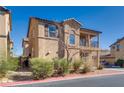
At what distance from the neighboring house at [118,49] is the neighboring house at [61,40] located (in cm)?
1371

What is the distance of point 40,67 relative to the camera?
52.8 feet

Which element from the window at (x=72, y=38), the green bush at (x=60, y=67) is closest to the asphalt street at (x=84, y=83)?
the green bush at (x=60, y=67)

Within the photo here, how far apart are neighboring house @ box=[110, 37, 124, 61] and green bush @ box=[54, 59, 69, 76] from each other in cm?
2378

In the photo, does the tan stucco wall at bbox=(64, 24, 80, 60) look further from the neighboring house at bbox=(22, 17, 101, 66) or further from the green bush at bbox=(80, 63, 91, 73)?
the green bush at bbox=(80, 63, 91, 73)

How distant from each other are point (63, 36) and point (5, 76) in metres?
10.5

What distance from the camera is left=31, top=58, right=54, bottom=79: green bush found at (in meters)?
16.0

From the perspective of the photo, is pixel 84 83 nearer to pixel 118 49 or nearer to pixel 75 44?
pixel 75 44

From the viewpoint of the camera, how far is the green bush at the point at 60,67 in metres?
18.1

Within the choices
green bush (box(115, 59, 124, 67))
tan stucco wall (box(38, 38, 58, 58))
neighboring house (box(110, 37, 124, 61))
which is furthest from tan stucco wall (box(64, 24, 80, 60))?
neighboring house (box(110, 37, 124, 61))

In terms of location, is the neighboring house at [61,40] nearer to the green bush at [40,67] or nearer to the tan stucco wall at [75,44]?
the tan stucco wall at [75,44]
